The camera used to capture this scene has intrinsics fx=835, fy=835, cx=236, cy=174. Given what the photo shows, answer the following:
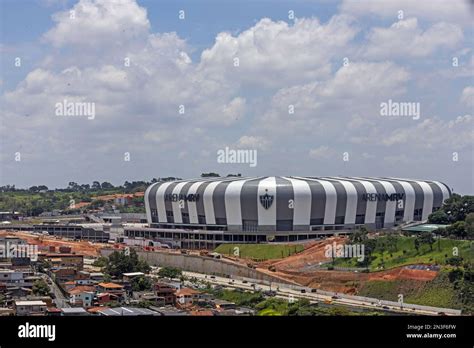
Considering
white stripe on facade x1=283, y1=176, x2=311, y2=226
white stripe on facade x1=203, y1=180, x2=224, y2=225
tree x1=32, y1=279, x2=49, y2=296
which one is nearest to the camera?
tree x1=32, y1=279, x2=49, y2=296

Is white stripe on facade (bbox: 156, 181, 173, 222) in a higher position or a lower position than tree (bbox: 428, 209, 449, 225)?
higher

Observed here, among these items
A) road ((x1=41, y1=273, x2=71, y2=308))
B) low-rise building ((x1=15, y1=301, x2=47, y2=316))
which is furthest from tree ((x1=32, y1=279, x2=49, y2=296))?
low-rise building ((x1=15, y1=301, x2=47, y2=316))

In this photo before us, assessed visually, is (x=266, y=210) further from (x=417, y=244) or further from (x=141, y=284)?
(x=141, y=284)

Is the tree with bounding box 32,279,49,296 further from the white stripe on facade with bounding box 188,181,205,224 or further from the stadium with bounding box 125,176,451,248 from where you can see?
the white stripe on facade with bounding box 188,181,205,224

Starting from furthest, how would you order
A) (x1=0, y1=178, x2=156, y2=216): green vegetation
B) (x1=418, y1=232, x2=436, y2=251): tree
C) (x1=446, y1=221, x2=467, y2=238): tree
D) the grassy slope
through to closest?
(x1=0, y1=178, x2=156, y2=216): green vegetation < (x1=446, y1=221, x2=467, y2=238): tree < (x1=418, y1=232, x2=436, y2=251): tree < the grassy slope

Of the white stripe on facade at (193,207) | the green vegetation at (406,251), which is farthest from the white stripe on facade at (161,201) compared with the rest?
the green vegetation at (406,251)
